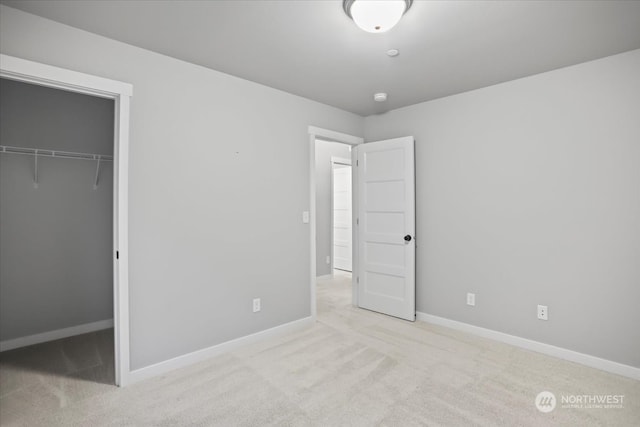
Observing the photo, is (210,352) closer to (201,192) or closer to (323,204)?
(201,192)

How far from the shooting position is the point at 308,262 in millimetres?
3578

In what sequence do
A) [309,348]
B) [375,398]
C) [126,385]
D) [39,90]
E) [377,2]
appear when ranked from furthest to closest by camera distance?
[39,90], [309,348], [126,385], [375,398], [377,2]

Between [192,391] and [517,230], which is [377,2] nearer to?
[517,230]

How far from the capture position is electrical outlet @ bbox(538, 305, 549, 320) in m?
2.85

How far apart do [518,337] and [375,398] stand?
1.69 meters

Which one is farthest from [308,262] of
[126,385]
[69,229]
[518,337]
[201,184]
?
[69,229]

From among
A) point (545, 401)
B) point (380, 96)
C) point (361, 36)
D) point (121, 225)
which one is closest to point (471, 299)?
point (545, 401)

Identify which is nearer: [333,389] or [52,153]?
[333,389]

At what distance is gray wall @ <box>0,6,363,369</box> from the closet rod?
55.2 inches

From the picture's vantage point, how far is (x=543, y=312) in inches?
113

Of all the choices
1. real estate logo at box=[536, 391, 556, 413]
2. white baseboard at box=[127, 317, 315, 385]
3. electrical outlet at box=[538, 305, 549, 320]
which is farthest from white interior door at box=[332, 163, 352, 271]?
real estate logo at box=[536, 391, 556, 413]

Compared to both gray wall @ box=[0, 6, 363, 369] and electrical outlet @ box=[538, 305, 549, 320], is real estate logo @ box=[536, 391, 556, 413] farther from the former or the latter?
gray wall @ box=[0, 6, 363, 369]

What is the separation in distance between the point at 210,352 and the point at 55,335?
1.73 metres

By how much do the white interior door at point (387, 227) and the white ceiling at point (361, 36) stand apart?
966mm
